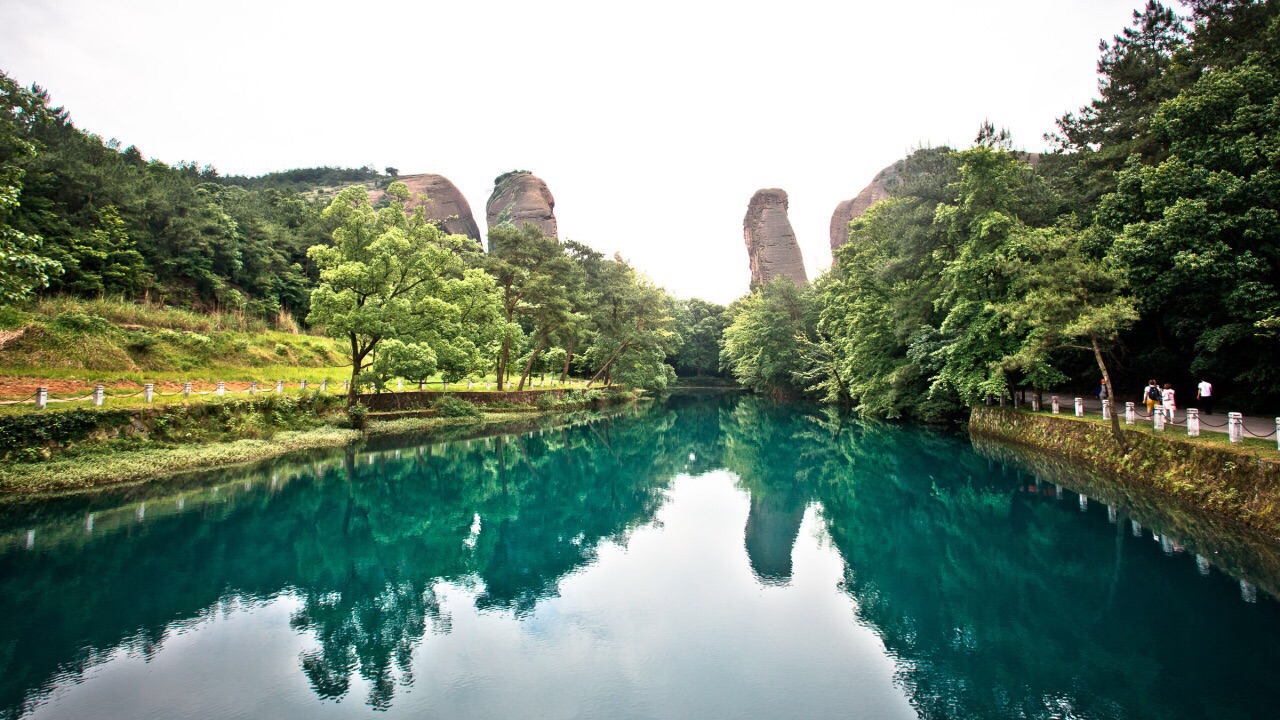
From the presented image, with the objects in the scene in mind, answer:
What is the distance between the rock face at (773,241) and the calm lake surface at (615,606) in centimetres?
6385

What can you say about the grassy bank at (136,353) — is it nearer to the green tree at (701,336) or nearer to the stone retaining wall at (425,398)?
the stone retaining wall at (425,398)

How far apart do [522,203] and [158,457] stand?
207 ft

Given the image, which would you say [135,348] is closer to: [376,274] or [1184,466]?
[376,274]

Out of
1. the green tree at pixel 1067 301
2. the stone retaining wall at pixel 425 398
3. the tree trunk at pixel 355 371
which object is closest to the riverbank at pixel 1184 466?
the green tree at pixel 1067 301

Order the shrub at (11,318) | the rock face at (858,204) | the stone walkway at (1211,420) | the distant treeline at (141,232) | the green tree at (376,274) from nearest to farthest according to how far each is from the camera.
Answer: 1. the stone walkway at (1211,420)
2. the shrub at (11,318)
3. the green tree at (376,274)
4. the distant treeline at (141,232)
5. the rock face at (858,204)

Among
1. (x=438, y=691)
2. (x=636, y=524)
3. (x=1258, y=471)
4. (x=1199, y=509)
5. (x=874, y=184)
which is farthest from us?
(x=874, y=184)

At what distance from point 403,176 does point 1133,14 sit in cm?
7766

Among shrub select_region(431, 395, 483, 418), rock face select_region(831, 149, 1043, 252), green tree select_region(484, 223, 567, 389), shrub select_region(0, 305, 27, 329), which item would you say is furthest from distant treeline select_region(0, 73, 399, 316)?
rock face select_region(831, 149, 1043, 252)

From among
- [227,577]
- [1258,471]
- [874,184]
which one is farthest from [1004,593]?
[874,184]

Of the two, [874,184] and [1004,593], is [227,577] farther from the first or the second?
[874,184]

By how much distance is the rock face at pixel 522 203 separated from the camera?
73.4 m

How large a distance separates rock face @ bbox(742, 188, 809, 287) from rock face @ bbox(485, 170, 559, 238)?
26.3 metres

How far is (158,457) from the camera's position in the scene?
15.0m

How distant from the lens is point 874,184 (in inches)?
2773
